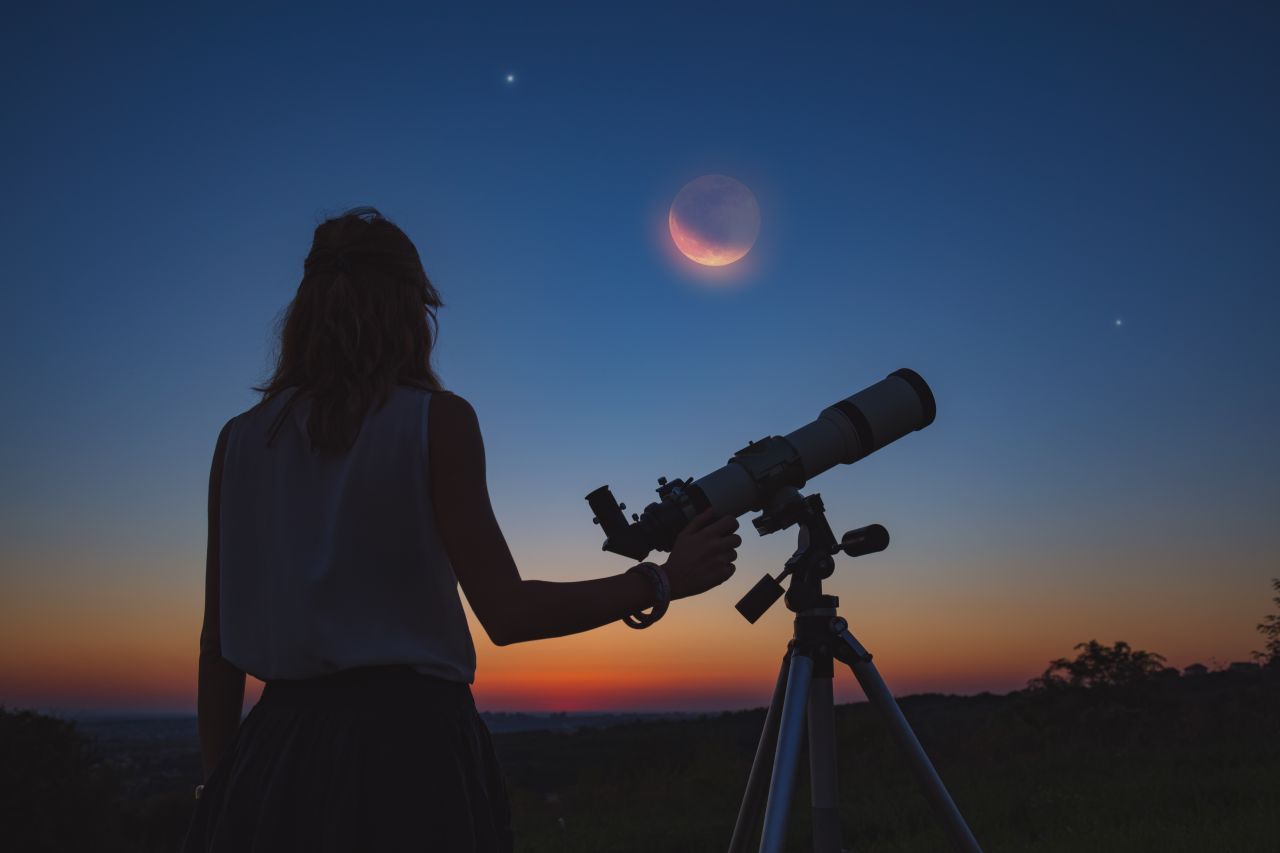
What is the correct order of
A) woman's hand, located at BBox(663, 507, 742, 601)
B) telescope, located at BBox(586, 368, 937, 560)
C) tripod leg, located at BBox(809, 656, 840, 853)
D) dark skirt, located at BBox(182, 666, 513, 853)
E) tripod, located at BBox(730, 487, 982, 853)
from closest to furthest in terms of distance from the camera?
dark skirt, located at BBox(182, 666, 513, 853) → woman's hand, located at BBox(663, 507, 742, 601) → tripod, located at BBox(730, 487, 982, 853) → tripod leg, located at BBox(809, 656, 840, 853) → telescope, located at BBox(586, 368, 937, 560)

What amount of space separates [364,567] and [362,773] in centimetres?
43

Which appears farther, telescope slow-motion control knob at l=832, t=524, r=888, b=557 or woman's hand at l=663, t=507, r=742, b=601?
telescope slow-motion control knob at l=832, t=524, r=888, b=557

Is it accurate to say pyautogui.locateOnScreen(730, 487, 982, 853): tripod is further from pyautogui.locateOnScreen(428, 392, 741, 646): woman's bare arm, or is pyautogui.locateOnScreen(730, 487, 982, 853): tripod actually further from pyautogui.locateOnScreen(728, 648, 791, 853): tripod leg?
pyautogui.locateOnScreen(428, 392, 741, 646): woman's bare arm

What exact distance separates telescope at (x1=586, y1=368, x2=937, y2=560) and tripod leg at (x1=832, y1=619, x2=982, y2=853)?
2.32ft

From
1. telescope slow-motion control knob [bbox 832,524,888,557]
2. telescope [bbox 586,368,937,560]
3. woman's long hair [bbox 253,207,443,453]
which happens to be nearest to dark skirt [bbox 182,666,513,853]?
woman's long hair [bbox 253,207,443,453]

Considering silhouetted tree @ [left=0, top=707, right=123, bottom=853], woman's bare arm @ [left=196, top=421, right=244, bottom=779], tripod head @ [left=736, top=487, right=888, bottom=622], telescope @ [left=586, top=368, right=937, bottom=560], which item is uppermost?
telescope @ [left=586, top=368, right=937, bottom=560]

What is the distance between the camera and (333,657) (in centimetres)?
189

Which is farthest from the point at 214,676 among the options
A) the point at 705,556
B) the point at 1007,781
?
the point at 1007,781

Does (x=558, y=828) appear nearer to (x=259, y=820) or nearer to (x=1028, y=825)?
(x=1028, y=825)

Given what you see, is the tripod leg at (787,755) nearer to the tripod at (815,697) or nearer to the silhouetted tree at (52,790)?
the tripod at (815,697)

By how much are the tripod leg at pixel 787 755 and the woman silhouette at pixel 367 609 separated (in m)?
1.33

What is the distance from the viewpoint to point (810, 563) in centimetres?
384

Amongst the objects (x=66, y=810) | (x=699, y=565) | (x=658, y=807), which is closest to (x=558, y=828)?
(x=658, y=807)

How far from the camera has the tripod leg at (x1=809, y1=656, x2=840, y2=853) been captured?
3.55m
